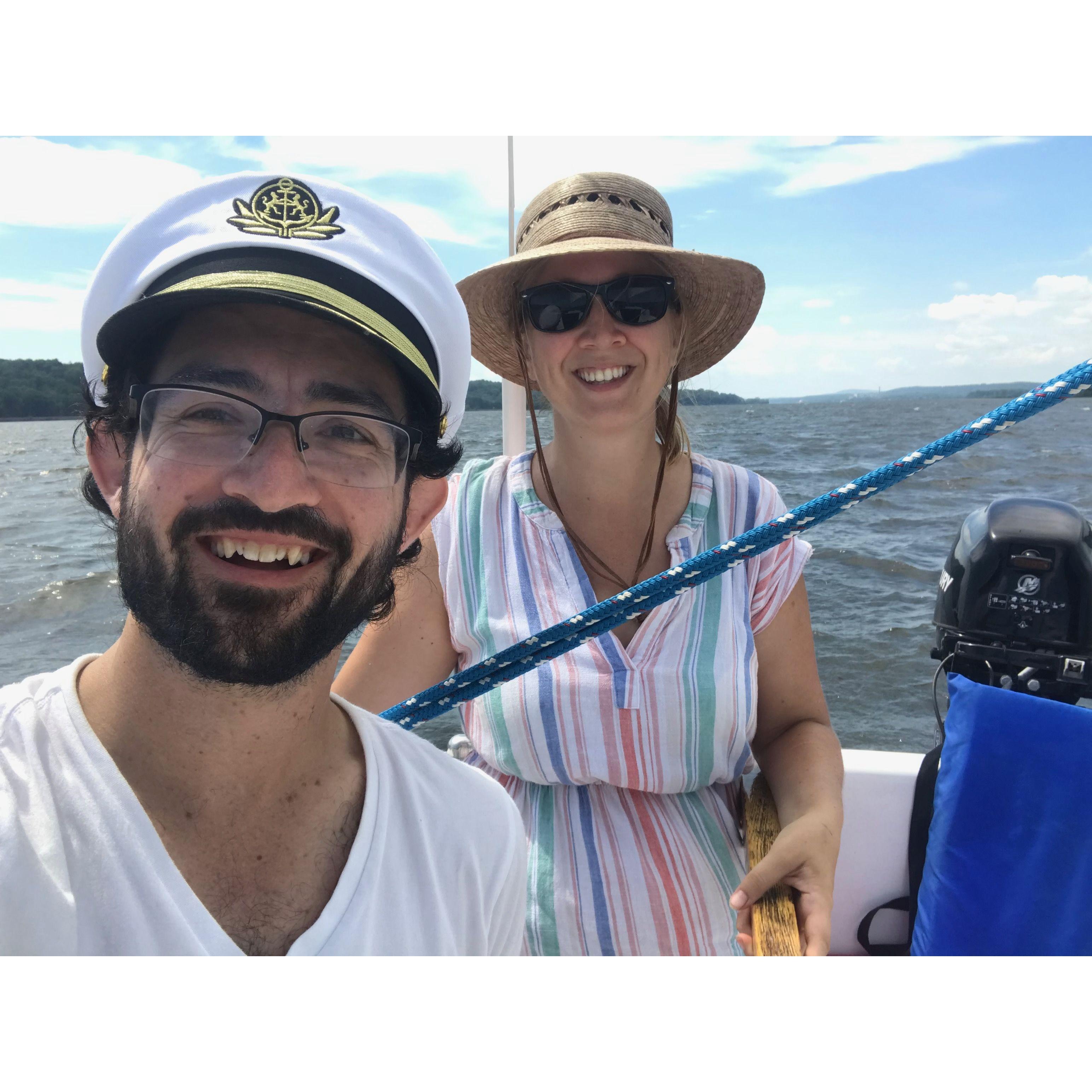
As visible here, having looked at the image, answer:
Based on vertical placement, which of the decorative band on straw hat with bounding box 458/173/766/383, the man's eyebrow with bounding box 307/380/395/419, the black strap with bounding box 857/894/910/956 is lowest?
the black strap with bounding box 857/894/910/956

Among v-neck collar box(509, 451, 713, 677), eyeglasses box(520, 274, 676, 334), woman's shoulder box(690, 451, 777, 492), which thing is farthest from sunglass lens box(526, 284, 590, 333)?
woman's shoulder box(690, 451, 777, 492)

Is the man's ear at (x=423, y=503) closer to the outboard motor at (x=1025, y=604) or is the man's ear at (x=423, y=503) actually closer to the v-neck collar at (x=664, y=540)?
Answer: the v-neck collar at (x=664, y=540)

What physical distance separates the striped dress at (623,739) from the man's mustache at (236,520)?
0.82 metres

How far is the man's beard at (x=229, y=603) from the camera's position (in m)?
0.93

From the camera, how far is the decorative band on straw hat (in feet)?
5.98

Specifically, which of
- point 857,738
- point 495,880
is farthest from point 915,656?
point 495,880

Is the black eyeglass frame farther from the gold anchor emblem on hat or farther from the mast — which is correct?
the mast

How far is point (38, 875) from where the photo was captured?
0.80 metres

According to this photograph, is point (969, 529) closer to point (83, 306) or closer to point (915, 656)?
point (83, 306)

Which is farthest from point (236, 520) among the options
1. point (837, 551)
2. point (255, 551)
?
point (837, 551)

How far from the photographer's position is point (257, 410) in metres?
0.97

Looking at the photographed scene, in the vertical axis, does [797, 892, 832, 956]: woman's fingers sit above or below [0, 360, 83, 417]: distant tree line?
below

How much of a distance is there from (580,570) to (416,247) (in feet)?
2.98

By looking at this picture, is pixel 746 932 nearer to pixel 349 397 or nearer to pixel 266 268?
pixel 349 397
